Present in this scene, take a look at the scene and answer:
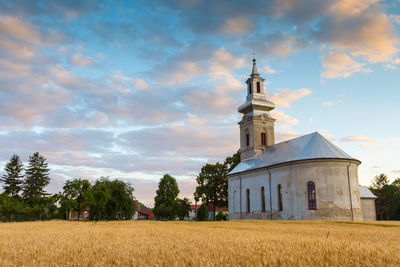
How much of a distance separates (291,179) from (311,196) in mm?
3316

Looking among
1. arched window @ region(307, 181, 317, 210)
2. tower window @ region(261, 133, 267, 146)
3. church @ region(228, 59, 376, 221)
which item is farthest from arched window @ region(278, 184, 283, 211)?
tower window @ region(261, 133, 267, 146)

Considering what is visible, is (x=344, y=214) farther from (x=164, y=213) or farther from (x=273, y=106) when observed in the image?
(x=164, y=213)

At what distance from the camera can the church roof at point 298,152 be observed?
4294cm

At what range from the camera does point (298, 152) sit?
150ft

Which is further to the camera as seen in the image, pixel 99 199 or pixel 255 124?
pixel 255 124

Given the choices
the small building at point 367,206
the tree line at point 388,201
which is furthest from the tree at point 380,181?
the small building at point 367,206

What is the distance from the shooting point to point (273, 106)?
198 feet

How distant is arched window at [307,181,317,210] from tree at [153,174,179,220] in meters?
36.8

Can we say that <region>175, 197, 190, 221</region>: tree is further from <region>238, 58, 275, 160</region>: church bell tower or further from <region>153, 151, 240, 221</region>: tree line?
<region>238, 58, 275, 160</region>: church bell tower

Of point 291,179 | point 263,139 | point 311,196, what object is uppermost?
point 263,139

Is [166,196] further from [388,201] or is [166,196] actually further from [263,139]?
[388,201]

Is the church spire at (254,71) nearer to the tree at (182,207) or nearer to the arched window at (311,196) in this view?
the arched window at (311,196)

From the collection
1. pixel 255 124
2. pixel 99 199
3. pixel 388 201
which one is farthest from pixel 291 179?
pixel 388 201

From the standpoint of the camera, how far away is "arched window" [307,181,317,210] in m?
41.8
